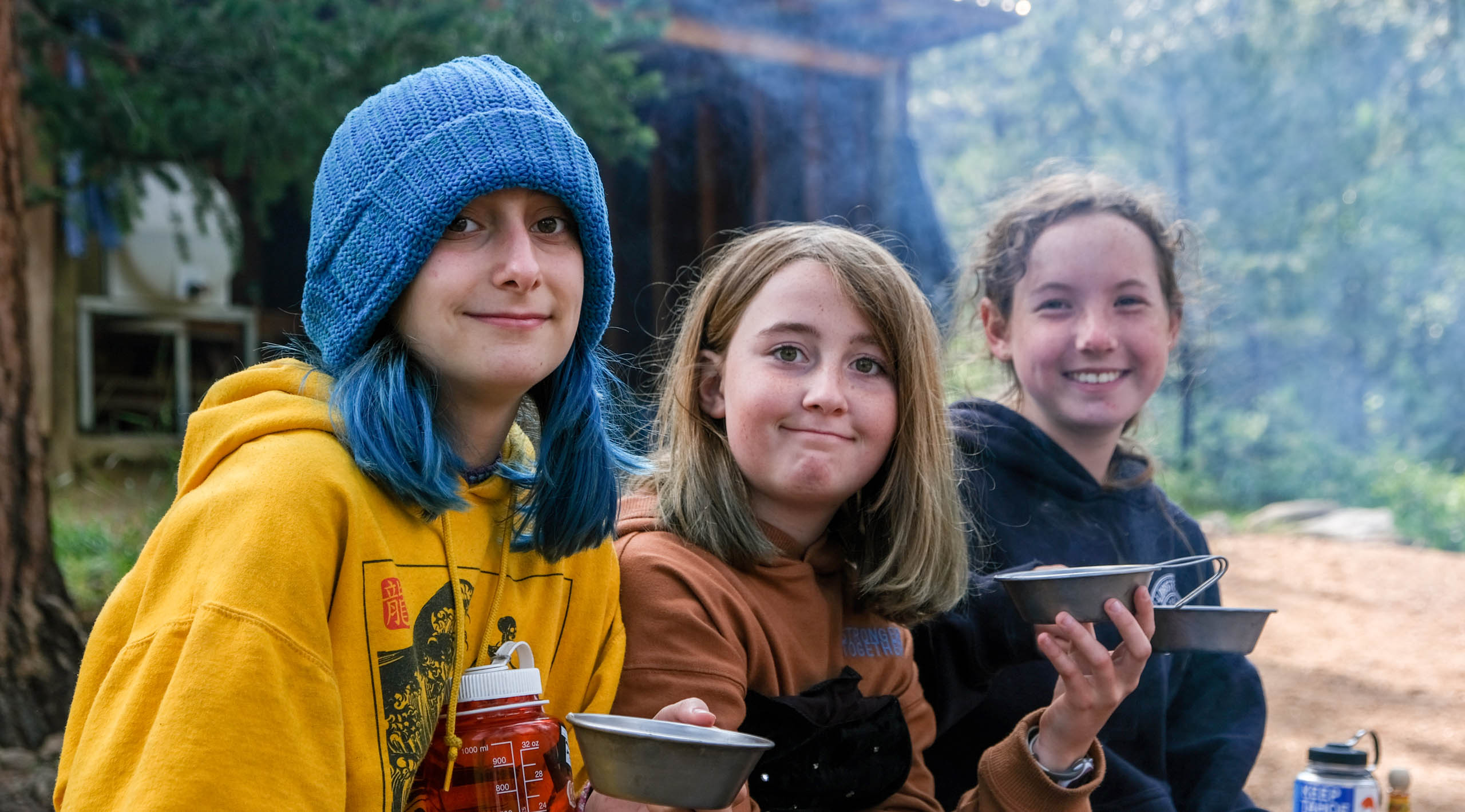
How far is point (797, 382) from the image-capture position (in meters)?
2.15

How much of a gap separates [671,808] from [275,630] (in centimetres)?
56

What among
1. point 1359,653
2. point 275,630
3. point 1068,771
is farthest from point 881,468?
point 1359,653

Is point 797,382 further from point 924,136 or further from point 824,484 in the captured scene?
point 924,136

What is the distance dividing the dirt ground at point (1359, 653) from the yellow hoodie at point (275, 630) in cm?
328

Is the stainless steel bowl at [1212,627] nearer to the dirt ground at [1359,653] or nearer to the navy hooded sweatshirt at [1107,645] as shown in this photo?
the navy hooded sweatshirt at [1107,645]

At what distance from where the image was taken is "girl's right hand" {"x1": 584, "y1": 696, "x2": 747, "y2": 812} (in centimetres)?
171

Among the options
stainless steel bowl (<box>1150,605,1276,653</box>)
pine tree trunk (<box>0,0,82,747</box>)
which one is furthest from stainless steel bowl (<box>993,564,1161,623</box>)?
pine tree trunk (<box>0,0,82,747</box>)

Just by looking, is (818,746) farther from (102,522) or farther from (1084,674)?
(102,522)

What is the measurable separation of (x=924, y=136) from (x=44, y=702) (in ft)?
62.8

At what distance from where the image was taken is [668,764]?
146 centimetres

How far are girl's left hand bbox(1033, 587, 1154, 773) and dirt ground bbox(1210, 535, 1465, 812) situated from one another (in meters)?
2.18

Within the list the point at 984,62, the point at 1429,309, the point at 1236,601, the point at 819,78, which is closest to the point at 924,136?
the point at 984,62

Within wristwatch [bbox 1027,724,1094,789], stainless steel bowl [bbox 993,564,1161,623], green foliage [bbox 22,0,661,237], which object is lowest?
wristwatch [bbox 1027,724,1094,789]

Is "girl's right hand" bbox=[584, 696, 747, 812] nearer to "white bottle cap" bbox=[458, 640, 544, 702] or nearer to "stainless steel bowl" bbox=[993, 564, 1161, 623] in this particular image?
"white bottle cap" bbox=[458, 640, 544, 702]
